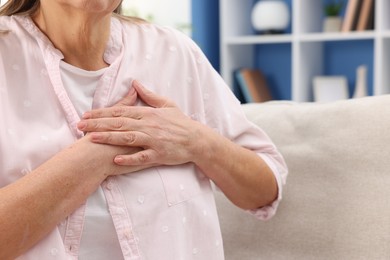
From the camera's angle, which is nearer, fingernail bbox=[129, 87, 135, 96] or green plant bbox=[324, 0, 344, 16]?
fingernail bbox=[129, 87, 135, 96]

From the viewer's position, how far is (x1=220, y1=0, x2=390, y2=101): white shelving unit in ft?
11.8

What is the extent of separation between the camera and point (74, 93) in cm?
106

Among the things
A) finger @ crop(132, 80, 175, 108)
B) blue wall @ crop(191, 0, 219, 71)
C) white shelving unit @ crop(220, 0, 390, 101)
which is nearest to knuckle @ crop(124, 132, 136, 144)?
finger @ crop(132, 80, 175, 108)

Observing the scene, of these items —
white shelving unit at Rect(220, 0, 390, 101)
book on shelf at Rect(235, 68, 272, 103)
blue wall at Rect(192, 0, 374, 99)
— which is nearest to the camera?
white shelving unit at Rect(220, 0, 390, 101)

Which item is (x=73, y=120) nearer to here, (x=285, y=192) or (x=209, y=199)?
(x=209, y=199)

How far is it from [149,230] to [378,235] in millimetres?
481

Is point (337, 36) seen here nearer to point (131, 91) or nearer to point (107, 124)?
point (131, 91)

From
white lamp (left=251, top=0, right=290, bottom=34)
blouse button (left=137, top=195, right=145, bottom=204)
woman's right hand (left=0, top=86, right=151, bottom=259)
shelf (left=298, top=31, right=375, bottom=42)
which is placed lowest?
shelf (left=298, top=31, right=375, bottom=42)

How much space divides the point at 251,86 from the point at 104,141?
3174 millimetres

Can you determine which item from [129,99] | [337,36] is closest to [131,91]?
[129,99]

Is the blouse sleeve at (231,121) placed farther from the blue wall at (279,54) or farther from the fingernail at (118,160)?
the blue wall at (279,54)

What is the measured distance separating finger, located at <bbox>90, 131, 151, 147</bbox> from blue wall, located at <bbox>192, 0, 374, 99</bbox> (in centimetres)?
314

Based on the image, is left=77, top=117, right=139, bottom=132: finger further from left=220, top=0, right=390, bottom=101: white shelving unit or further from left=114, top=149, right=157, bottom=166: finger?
left=220, top=0, right=390, bottom=101: white shelving unit

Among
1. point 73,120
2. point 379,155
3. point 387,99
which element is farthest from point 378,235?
point 73,120
